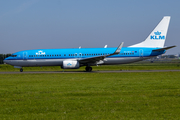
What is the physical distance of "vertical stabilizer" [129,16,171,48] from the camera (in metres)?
37.1

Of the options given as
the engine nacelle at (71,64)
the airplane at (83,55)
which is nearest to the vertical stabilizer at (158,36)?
the airplane at (83,55)

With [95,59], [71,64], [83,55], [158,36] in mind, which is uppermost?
[158,36]

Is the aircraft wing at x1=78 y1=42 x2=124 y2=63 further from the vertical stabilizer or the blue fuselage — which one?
the vertical stabilizer

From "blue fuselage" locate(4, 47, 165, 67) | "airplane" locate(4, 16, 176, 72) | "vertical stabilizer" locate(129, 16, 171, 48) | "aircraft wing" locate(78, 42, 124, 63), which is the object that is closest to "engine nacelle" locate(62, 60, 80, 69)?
"aircraft wing" locate(78, 42, 124, 63)

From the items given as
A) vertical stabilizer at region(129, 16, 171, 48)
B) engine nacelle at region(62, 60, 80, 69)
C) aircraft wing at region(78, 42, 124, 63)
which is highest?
vertical stabilizer at region(129, 16, 171, 48)

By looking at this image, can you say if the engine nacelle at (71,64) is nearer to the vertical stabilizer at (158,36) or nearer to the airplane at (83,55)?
the airplane at (83,55)

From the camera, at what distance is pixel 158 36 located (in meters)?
37.2

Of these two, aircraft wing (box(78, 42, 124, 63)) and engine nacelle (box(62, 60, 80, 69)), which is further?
engine nacelle (box(62, 60, 80, 69))

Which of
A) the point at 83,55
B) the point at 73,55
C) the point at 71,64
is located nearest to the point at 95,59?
the point at 83,55

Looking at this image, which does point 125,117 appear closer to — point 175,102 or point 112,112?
point 112,112

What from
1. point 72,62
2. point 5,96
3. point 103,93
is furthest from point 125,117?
point 72,62

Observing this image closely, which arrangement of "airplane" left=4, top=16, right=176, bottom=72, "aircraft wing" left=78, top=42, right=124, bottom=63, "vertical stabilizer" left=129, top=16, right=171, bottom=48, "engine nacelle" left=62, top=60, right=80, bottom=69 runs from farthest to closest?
1. "vertical stabilizer" left=129, top=16, right=171, bottom=48
2. "airplane" left=4, top=16, right=176, bottom=72
3. "engine nacelle" left=62, top=60, right=80, bottom=69
4. "aircraft wing" left=78, top=42, right=124, bottom=63

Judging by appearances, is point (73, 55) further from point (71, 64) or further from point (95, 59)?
point (95, 59)

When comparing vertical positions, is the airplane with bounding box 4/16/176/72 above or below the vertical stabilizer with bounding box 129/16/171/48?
below
